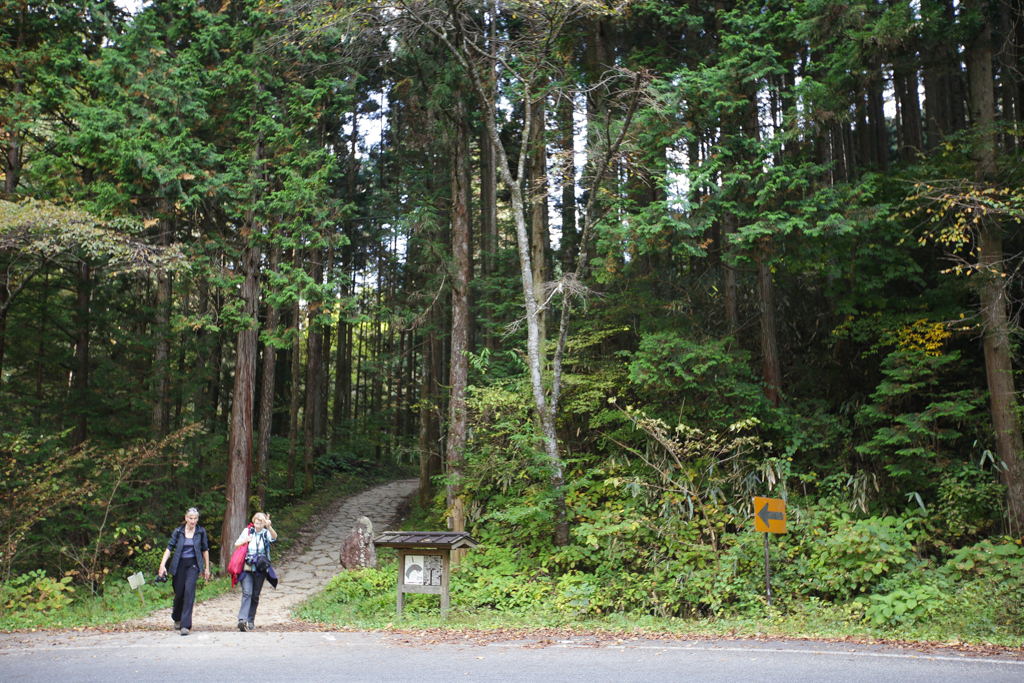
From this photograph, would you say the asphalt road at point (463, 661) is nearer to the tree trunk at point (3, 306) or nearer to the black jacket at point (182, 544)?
the black jacket at point (182, 544)

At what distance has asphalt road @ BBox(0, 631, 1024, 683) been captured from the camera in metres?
5.38

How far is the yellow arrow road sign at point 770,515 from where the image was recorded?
8.50m

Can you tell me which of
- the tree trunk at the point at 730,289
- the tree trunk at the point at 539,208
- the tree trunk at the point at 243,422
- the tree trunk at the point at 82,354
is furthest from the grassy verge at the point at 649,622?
the tree trunk at the point at 82,354

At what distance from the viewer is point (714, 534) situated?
969 cm

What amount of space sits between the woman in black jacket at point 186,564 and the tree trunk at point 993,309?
1111 centimetres

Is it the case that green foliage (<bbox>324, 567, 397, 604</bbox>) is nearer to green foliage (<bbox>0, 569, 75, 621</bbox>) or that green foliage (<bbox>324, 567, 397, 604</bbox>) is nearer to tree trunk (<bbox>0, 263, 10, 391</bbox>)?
green foliage (<bbox>0, 569, 75, 621</bbox>)

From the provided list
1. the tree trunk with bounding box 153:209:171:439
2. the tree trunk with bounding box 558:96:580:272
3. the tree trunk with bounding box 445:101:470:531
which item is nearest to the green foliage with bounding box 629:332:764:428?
the tree trunk with bounding box 558:96:580:272

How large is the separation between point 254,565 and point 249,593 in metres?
0.39

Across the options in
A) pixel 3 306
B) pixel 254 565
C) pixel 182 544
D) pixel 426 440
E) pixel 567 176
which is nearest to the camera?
pixel 182 544

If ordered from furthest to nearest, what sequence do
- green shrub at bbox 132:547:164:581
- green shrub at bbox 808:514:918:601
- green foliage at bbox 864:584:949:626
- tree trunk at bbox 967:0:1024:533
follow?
green shrub at bbox 132:547:164:581 < tree trunk at bbox 967:0:1024:533 < green shrub at bbox 808:514:918:601 < green foliage at bbox 864:584:949:626

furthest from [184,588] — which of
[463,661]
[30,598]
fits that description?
[30,598]

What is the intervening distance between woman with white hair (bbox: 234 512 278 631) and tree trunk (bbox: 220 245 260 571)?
483 cm

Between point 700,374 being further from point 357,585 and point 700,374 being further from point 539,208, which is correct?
point 357,585

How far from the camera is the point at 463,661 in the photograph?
6004mm
